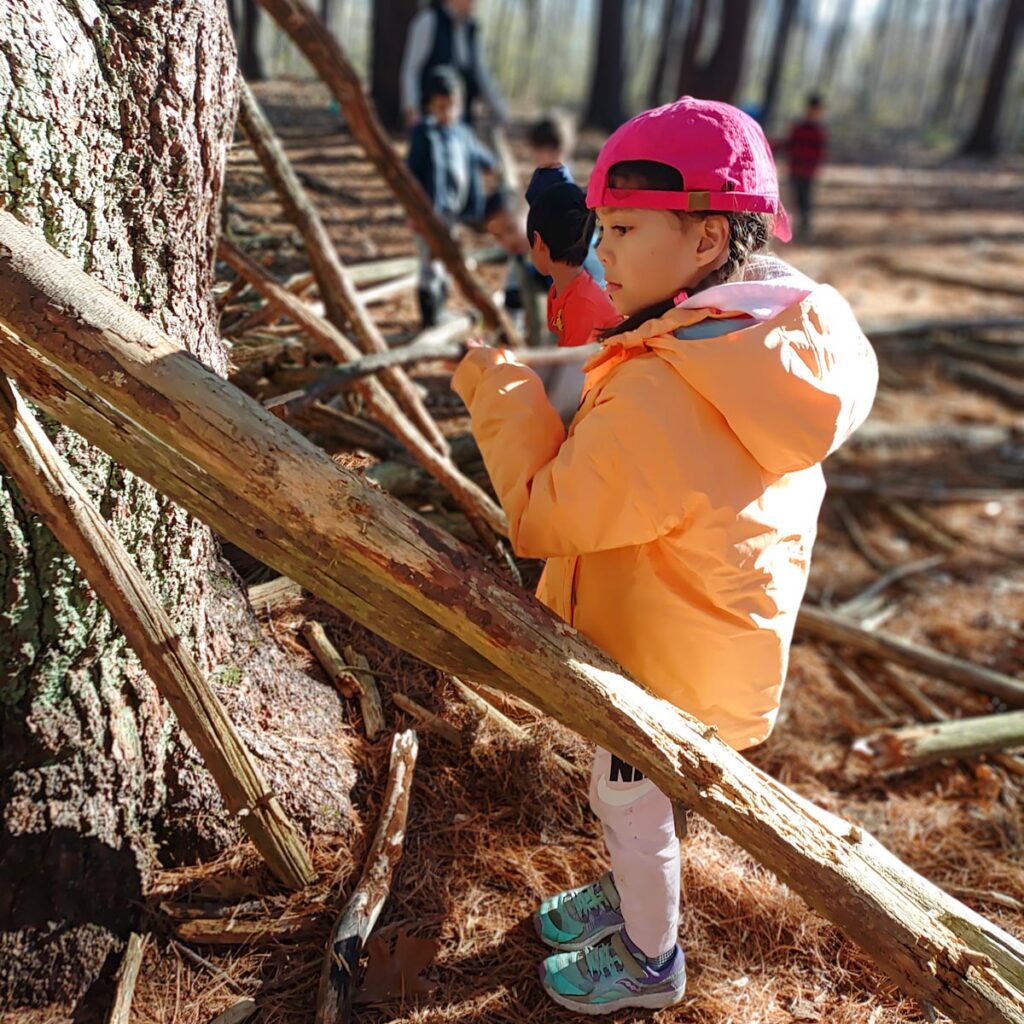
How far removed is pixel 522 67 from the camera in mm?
34344

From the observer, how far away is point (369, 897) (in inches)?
81.5

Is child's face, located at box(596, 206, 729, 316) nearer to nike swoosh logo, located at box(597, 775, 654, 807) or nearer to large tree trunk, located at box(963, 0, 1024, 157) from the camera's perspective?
nike swoosh logo, located at box(597, 775, 654, 807)

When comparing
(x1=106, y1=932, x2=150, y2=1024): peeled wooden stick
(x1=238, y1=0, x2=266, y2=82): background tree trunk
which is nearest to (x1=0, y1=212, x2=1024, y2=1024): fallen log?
(x1=106, y1=932, x2=150, y2=1024): peeled wooden stick

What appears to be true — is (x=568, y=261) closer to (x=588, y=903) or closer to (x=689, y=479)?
(x=689, y=479)

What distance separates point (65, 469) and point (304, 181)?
3.99 meters

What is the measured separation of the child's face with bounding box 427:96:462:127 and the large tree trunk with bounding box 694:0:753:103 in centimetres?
877

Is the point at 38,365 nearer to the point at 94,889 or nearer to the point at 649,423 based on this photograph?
the point at 649,423

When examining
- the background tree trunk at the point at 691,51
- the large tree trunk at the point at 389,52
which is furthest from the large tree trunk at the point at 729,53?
the large tree trunk at the point at 389,52

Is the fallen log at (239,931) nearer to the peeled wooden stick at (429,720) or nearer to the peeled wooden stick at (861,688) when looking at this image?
the peeled wooden stick at (429,720)

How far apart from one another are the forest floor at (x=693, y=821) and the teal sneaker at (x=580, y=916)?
0.06 meters

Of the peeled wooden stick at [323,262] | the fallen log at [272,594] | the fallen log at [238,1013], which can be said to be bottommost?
the fallen log at [238,1013]

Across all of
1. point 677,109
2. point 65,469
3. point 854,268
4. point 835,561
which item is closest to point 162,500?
point 65,469

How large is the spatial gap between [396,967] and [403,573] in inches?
41.4

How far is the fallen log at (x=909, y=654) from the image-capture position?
3.89 m
